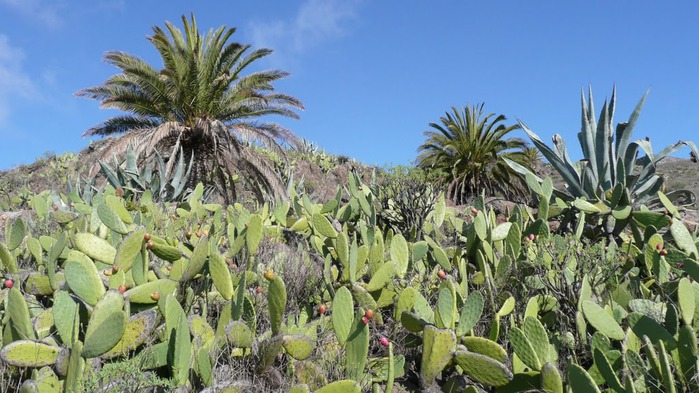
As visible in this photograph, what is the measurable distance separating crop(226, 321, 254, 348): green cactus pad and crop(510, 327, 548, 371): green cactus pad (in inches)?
44.5

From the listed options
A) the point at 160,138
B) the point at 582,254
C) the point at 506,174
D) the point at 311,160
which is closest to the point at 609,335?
the point at 582,254

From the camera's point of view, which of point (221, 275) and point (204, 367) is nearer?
point (204, 367)

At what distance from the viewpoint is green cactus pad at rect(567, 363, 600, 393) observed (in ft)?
6.16

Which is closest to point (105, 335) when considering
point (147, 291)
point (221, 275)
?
point (147, 291)

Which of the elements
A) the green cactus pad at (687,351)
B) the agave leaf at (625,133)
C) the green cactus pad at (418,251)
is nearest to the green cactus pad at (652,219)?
the agave leaf at (625,133)

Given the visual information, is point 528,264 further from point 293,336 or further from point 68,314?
point 68,314

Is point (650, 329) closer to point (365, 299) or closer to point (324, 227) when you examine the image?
point (365, 299)

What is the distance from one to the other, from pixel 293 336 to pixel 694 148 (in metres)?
5.11

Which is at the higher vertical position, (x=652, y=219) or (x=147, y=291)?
(x=652, y=219)

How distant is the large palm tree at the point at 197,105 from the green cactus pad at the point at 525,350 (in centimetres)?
1060

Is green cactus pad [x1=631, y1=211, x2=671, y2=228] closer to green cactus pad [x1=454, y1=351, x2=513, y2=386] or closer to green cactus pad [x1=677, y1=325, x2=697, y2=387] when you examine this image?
green cactus pad [x1=677, y1=325, x2=697, y2=387]

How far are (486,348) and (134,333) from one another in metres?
1.53

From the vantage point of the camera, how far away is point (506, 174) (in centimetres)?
1856

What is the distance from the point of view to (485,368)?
233 cm
